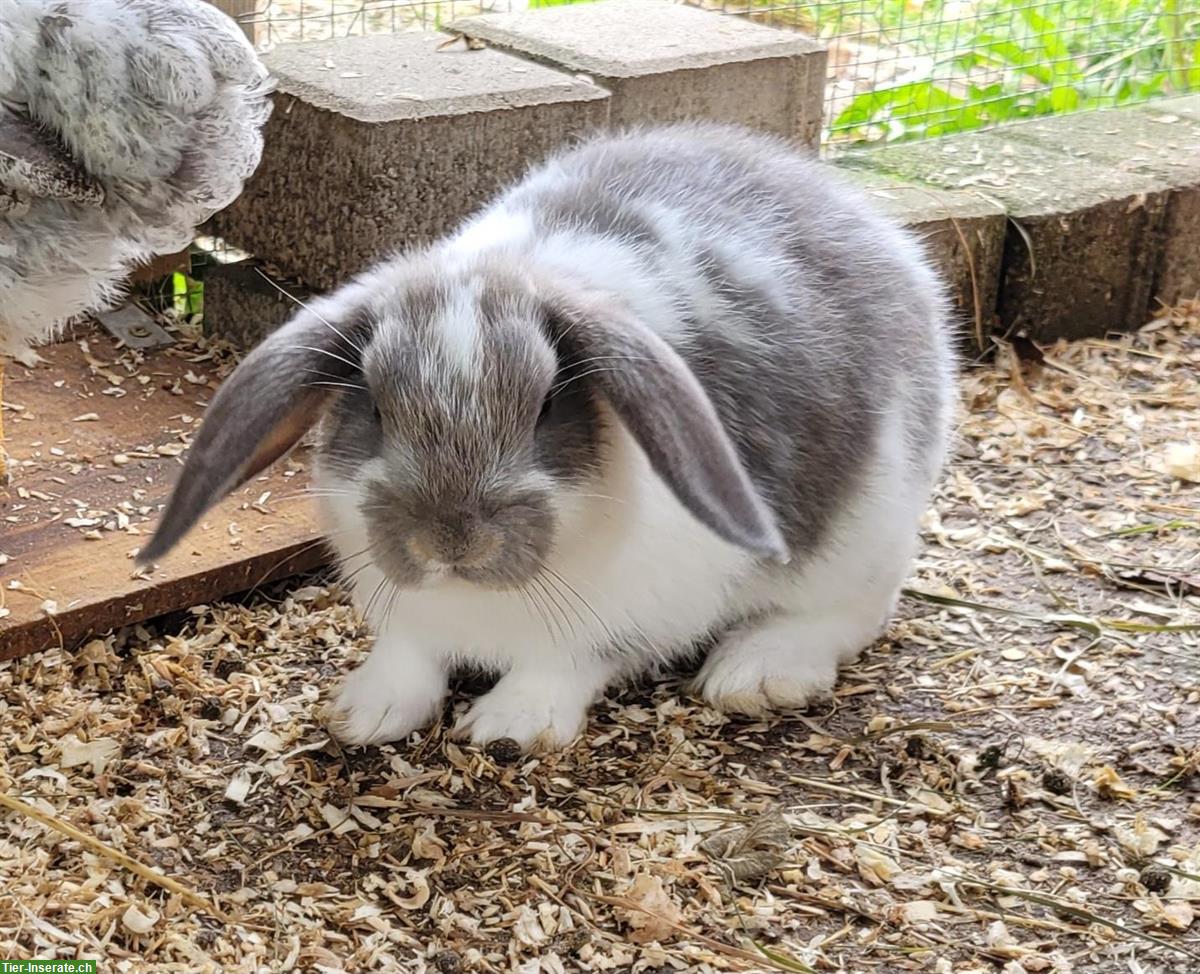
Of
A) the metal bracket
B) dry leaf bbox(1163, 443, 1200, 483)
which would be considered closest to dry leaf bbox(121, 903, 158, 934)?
the metal bracket

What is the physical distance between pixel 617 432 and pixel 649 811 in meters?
0.62

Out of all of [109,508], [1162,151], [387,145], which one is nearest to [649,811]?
[109,508]

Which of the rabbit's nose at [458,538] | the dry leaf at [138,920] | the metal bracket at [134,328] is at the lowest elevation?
the dry leaf at [138,920]

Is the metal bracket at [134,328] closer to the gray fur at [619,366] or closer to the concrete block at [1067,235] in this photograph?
the gray fur at [619,366]

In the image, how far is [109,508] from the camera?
3.25m

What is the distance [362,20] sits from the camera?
4340 millimetres

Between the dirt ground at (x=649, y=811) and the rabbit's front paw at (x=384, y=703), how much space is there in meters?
0.04

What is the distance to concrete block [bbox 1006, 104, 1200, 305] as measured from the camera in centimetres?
436

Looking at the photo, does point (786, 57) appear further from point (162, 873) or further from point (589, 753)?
point (162, 873)

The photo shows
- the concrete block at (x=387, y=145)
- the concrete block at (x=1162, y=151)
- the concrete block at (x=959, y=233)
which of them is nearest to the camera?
the concrete block at (x=387, y=145)

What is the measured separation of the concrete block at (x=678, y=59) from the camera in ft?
12.5

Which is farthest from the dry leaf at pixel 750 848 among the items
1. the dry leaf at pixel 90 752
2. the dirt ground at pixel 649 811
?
the dry leaf at pixel 90 752

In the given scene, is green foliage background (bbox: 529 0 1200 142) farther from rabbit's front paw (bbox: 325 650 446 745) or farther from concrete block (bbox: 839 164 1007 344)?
rabbit's front paw (bbox: 325 650 446 745)

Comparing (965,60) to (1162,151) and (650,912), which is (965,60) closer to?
(1162,151)
